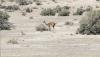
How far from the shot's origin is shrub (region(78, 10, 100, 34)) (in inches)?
1053

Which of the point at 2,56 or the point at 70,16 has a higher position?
the point at 2,56

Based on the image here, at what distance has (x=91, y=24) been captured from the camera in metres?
27.5

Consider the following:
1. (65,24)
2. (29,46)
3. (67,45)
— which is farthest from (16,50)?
(65,24)

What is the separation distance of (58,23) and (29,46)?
1159cm

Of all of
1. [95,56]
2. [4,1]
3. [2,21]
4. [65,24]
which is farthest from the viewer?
[4,1]

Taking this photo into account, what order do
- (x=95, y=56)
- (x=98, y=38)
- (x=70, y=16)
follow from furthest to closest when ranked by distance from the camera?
(x=70, y=16)
(x=98, y=38)
(x=95, y=56)

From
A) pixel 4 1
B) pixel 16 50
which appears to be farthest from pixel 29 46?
pixel 4 1

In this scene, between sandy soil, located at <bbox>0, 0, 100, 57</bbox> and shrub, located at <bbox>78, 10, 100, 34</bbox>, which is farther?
shrub, located at <bbox>78, 10, 100, 34</bbox>

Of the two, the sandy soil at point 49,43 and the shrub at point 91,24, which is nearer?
the sandy soil at point 49,43

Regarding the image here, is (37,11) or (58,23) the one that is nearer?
(58,23)

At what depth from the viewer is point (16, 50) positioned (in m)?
20.3

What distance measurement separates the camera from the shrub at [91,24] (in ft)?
87.7

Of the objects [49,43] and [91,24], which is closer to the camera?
[49,43]

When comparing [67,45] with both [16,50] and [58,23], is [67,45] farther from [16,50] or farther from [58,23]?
[58,23]
